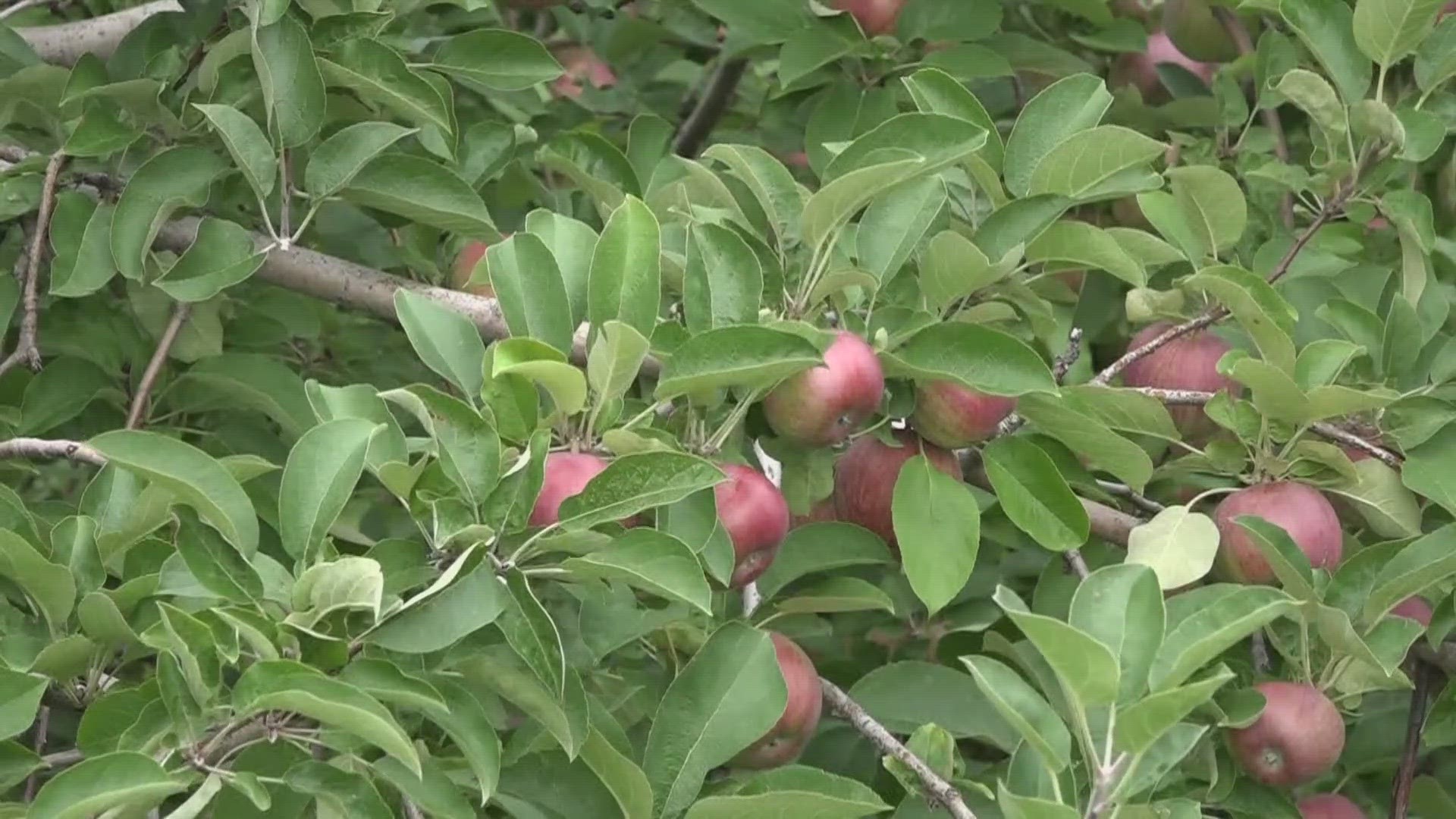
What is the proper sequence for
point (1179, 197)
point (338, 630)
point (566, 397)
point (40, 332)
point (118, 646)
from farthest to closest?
point (40, 332) < point (1179, 197) < point (118, 646) < point (566, 397) < point (338, 630)

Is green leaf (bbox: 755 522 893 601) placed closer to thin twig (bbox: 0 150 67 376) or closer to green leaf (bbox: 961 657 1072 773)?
green leaf (bbox: 961 657 1072 773)

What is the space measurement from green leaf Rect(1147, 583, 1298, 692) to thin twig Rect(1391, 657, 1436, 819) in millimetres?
509

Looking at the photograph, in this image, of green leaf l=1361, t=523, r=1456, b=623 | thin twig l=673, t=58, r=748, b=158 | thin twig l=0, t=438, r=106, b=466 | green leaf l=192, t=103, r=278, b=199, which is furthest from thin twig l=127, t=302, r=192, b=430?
green leaf l=1361, t=523, r=1456, b=623

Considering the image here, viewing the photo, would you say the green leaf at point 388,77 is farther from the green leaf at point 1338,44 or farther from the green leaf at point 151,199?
the green leaf at point 1338,44

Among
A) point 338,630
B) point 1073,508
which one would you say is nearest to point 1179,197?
point 1073,508

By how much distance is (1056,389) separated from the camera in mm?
1283

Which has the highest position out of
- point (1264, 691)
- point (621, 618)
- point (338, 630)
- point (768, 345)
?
point (768, 345)

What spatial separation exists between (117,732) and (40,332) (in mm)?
770

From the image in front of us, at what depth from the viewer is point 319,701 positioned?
951 millimetres

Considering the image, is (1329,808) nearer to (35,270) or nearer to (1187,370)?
(1187,370)

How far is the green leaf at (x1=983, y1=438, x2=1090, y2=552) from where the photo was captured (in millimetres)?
1378

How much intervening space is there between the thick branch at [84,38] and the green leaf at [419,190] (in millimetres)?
496

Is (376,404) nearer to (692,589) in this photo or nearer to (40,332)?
(692,589)

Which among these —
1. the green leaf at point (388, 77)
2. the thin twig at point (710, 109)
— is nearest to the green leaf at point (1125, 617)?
the green leaf at point (388, 77)
